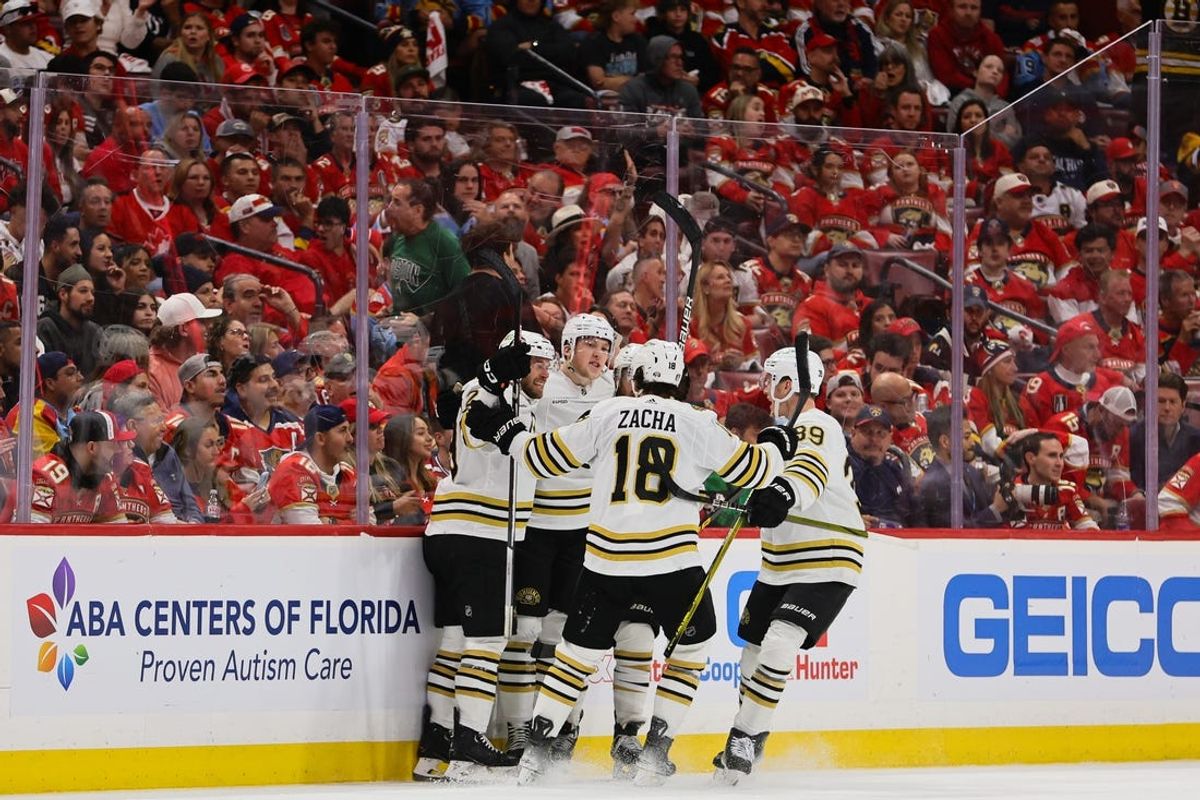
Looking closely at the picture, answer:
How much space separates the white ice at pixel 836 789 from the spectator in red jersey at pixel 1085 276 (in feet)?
5.39

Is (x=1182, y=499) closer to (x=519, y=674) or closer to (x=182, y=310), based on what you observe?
(x=519, y=674)

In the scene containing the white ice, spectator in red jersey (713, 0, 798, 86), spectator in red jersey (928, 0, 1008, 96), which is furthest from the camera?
spectator in red jersey (928, 0, 1008, 96)

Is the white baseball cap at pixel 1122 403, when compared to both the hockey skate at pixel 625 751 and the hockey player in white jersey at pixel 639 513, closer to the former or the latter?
the hockey player in white jersey at pixel 639 513

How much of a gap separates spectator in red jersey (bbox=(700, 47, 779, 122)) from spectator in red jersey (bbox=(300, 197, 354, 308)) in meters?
3.67

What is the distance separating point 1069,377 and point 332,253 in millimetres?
2670

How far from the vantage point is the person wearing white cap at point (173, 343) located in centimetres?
537

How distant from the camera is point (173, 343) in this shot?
17.7 ft

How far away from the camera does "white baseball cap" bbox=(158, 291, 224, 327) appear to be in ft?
17.6

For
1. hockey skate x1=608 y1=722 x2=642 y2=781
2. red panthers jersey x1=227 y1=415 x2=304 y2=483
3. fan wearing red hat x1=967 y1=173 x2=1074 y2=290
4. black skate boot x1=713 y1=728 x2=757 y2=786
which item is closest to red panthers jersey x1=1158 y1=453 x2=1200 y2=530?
fan wearing red hat x1=967 y1=173 x2=1074 y2=290

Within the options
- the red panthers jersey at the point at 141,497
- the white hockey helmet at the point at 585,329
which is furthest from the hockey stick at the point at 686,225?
the red panthers jersey at the point at 141,497

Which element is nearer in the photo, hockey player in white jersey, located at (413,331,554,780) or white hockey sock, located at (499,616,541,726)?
hockey player in white jersey, located at (413,331,554,780)

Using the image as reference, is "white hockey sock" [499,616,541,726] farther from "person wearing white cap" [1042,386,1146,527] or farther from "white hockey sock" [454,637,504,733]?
"person wearing white cap" [1042,386,1146,527]

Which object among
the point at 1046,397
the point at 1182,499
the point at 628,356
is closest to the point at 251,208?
the point at 628,356

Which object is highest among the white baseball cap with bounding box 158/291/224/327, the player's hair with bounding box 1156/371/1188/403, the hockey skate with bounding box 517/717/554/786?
the white baseball cap with bounding box 158/291/224/327
